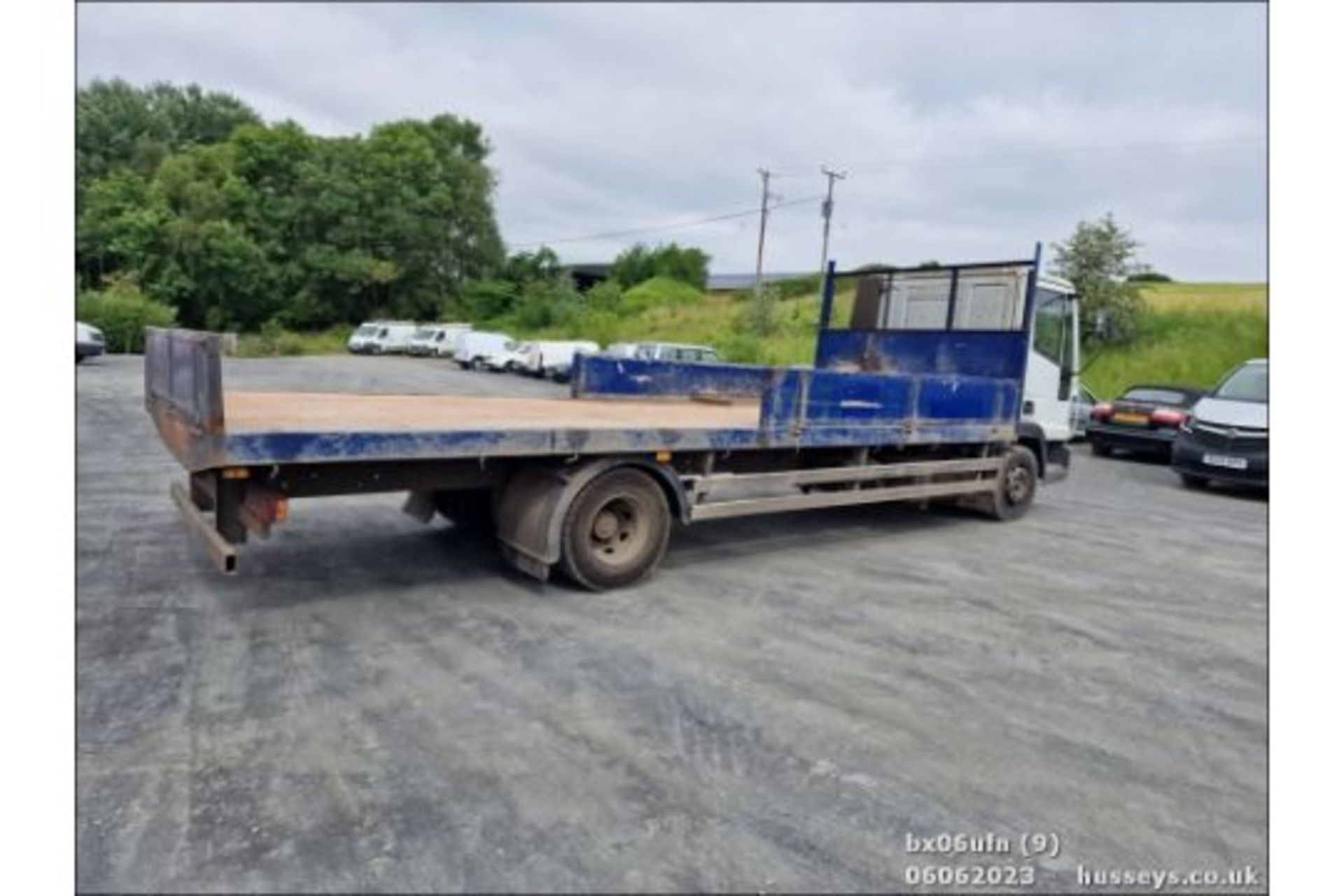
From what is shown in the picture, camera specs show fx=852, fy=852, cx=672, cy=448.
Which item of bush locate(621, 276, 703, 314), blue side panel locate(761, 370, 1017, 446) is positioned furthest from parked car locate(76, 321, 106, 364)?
bush locate(621, 276, 703, 314)

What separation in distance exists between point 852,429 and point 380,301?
48.1 meters

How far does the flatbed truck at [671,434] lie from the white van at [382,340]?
35.2 metres

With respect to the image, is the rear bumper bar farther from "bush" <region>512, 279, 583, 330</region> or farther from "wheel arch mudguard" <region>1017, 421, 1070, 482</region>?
"bush" <region>512, 279, 583, 330</region>

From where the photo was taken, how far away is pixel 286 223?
4738cm

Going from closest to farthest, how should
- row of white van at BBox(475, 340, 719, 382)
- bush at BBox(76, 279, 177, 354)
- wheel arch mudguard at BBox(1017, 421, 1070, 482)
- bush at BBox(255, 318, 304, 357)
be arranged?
1. wheel arch mudguard at BBox(1017, 421, 1070, 482)
2. row of white van at BBox(475, 340, 719, 382)
3. bush at BBox(76, 279, 177, 354)
4. bush at BBox(255, 318, 304, 357)

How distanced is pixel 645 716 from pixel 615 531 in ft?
→ 6.59

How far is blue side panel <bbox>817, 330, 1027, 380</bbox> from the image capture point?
8.34m

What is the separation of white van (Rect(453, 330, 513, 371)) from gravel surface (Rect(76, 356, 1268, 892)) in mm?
27033

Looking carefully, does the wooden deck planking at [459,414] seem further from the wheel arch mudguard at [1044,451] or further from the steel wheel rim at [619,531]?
the wheel arch mudguard at [1044,451]

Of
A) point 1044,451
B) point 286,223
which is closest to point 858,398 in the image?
point 1044,451

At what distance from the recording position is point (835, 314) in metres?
9.75

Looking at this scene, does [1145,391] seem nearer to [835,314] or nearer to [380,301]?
[835,314]

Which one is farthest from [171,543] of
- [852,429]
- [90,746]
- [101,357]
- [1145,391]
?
[101,357]

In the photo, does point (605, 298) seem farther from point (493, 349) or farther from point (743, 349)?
point (743, 349)
